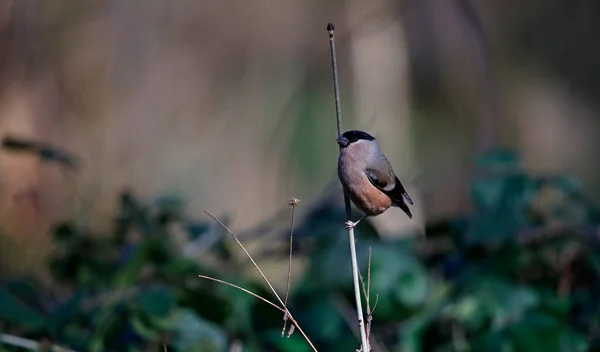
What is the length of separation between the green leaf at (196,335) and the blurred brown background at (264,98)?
1497 millimetres

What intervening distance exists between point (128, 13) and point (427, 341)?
13.6ft

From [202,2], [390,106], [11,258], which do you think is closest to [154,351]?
[11,258]

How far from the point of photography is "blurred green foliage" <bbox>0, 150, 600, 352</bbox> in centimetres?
220

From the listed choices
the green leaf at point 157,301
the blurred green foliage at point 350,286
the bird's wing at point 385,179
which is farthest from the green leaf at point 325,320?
the bird's wing at point 385,179

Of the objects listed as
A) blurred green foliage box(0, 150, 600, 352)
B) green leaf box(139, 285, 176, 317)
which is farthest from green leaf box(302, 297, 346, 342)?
green leaf box(139, 285, 176, 317)

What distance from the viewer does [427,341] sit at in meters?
2.50

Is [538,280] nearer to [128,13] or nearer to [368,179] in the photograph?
[368,179]

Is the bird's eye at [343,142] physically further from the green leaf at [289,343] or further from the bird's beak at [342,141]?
the green leaf at [289,343]

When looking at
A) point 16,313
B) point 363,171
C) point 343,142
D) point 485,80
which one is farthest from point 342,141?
point 485,80

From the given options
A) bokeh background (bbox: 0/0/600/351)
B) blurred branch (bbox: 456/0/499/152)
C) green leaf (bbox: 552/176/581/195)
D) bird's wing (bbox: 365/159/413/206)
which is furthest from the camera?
blurred branch (bbox: 456/0/499/152)

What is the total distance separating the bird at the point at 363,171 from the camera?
1.72 meters

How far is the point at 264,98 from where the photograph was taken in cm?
635

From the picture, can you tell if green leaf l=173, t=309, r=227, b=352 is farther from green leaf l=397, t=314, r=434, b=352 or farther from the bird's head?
the bird's head

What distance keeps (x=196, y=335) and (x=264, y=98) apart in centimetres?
428
